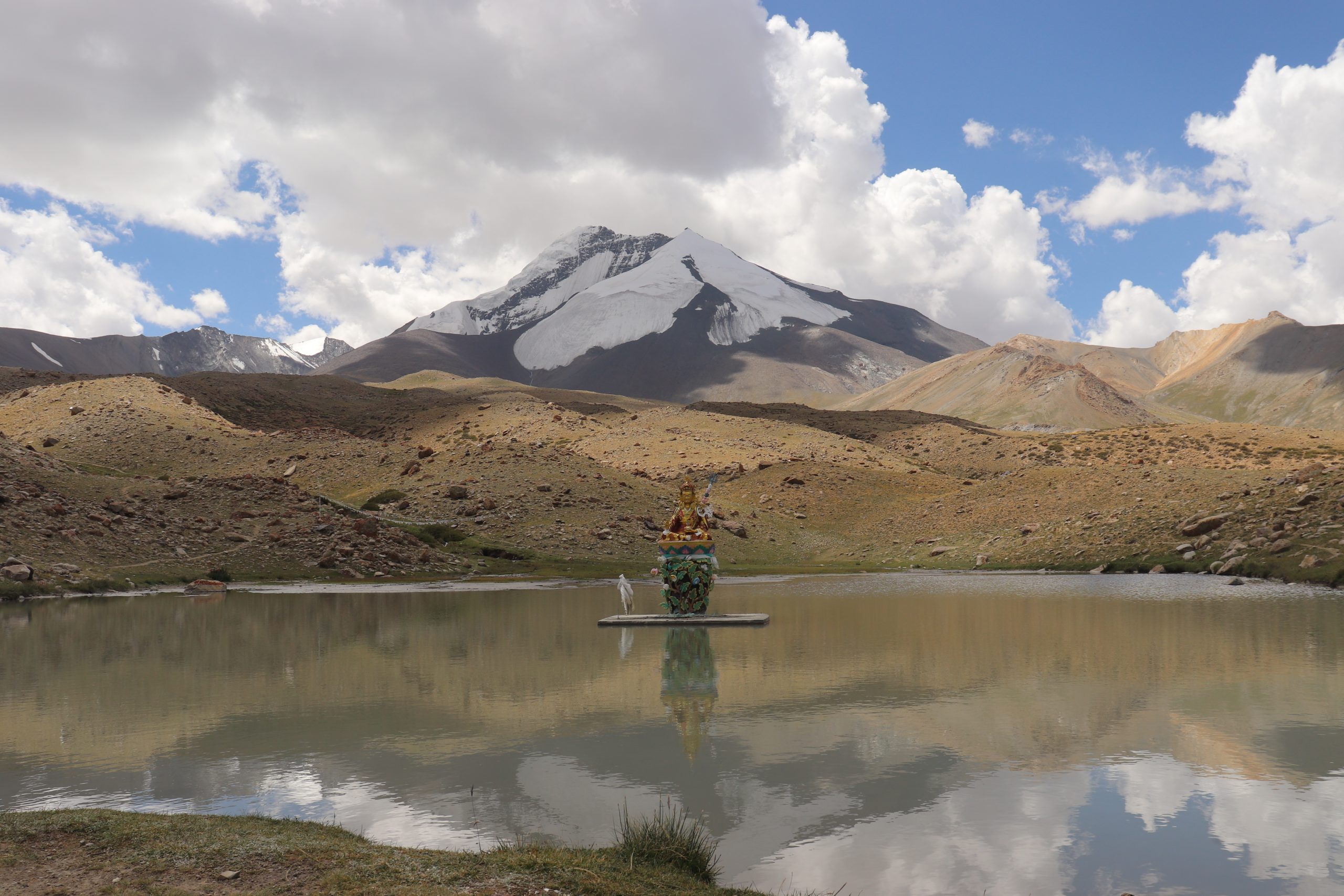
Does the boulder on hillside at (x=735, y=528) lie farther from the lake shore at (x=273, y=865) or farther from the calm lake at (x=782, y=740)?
the lake shore at (x=273, y=865)

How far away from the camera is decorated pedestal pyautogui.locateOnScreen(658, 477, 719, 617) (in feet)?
98.8

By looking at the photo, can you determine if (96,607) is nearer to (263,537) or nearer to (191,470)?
(263,537)

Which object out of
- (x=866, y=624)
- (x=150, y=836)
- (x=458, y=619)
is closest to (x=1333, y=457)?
(x=866, y=624)

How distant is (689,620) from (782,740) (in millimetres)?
15227

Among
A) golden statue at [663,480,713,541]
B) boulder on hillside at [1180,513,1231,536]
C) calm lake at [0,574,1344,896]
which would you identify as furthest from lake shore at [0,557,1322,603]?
golden statue at [663,480,713,541]

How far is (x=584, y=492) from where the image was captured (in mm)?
63969

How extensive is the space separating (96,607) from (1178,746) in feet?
107

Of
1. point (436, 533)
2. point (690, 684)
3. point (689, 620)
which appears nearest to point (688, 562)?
point (689, 620)

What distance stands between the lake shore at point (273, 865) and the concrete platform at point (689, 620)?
742 inches

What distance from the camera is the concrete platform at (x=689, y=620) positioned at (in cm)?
2772

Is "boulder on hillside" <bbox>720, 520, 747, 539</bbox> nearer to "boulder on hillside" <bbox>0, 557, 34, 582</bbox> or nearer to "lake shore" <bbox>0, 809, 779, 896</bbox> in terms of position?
"boulder on hillside" <bbox>0, 557, 34, 582</bbox>

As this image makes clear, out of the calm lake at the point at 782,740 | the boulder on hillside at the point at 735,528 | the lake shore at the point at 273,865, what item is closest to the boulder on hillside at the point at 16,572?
the calm lake at the point at 782,740

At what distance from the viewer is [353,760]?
12.9 metres

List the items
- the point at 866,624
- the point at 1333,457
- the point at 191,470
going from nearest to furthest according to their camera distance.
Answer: the point at 866,624 < the point at 191,470 < the point at 1333,457
